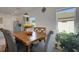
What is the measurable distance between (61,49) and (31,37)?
37cm

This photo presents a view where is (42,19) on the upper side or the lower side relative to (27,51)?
upper

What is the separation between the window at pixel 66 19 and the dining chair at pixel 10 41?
1.76 ft

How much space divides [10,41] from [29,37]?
0.22 metres

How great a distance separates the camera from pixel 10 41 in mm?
1761

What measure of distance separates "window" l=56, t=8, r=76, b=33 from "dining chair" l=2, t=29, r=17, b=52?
538mm

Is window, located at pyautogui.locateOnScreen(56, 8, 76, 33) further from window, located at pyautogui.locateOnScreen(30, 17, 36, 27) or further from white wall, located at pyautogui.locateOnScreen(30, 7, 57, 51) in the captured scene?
window, located at pyautogui.locateOnScreen(30, 17, 36, 27)

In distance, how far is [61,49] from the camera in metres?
1.78

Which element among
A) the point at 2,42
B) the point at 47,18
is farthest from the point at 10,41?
the point at 47,18

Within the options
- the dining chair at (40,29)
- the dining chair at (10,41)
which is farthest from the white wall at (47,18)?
the dining chair at (10,41)

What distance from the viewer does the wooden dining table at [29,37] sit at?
5.66ft

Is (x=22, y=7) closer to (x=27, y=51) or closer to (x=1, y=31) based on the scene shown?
(x=1, y=31)

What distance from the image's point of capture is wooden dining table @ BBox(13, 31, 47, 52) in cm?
173

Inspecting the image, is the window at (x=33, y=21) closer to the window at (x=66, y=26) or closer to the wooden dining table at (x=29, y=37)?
the wooden dining table at (x=29, y=37)
